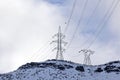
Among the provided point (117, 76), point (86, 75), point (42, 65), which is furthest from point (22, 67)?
point (117, 76)

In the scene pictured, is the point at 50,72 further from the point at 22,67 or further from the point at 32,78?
the point at 22,67

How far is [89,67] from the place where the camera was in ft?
250

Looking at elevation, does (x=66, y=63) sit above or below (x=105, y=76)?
above

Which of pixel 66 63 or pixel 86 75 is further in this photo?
pixel 66 63

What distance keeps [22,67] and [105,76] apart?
1781 centimetres

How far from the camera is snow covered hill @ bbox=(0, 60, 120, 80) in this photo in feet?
218

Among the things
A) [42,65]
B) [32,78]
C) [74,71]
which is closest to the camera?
[32,78]

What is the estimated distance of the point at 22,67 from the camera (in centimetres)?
7719

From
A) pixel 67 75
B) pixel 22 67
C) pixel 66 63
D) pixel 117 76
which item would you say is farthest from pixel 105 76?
pixel 22 67

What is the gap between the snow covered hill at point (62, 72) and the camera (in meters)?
66.6

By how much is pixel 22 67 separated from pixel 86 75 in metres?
14.8

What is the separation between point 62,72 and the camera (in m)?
69.2

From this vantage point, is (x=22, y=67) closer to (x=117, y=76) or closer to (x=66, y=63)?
(x=66, y=63)

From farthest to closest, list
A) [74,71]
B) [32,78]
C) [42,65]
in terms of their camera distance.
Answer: [42,65] → [74,71] → [32,78]
